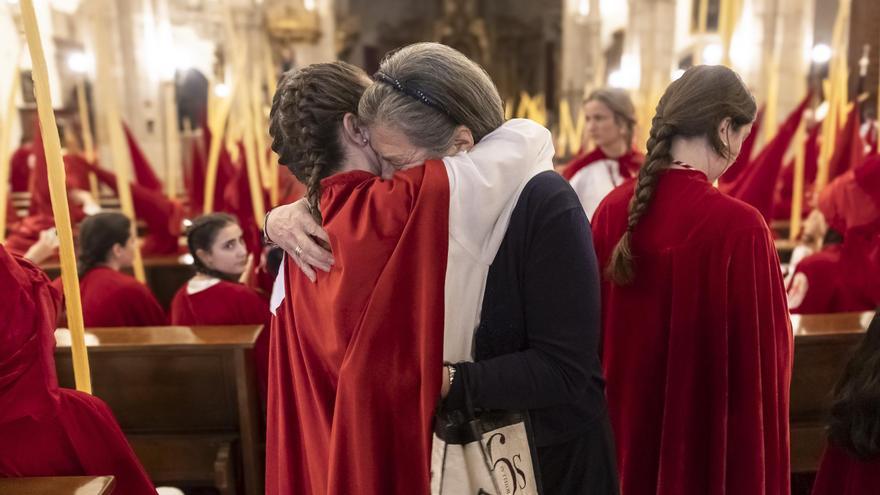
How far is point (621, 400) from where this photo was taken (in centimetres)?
157

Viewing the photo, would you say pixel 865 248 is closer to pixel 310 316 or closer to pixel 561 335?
pixel 561 335

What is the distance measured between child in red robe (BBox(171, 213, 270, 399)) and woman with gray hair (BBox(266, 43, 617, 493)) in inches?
61.2

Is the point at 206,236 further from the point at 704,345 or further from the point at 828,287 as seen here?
the point at 828,287

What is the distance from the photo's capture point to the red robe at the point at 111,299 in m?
2.59

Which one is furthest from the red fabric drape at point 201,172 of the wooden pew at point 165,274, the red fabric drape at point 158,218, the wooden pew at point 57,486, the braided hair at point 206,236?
the wooden pew at point 57,486

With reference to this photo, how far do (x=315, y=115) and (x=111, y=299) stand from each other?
6.32 ft

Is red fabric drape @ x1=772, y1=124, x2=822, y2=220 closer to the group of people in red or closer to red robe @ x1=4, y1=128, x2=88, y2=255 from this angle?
the group of people in red

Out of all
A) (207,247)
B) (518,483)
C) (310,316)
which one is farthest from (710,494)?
(207,247)

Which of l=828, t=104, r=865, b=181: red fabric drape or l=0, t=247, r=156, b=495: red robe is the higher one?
l=828, t=104, r=865, b=181: red fabric drape

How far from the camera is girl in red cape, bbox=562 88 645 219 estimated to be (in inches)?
112

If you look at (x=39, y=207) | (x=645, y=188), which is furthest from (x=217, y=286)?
(x=39, y=207)

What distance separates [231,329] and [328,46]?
38.7ft

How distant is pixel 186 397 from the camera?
7.52ft

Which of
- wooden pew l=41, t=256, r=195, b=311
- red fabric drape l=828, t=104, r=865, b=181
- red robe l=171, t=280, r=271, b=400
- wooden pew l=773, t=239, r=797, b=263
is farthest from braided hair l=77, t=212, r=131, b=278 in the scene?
red fabric drape l=828, t=104, r=865, b=181
